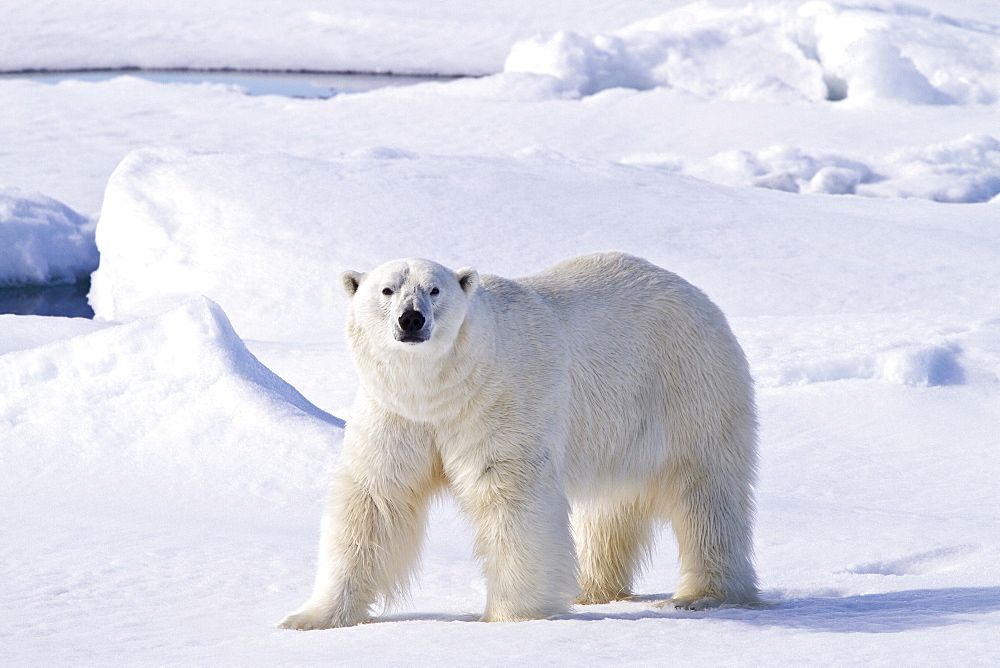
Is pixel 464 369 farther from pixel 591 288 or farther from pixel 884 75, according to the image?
pixel 884 75

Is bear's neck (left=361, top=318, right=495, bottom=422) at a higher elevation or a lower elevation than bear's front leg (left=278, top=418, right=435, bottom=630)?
higher

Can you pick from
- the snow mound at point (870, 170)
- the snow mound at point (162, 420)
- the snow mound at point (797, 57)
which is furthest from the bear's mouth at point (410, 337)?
the snow mound at point (797, 57)

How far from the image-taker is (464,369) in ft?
9.32

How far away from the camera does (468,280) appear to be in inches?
113

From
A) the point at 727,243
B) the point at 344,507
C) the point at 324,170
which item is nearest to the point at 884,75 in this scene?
the point at 727,243

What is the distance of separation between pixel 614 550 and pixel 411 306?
128 centimetres

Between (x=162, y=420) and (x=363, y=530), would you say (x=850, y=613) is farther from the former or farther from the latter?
(x=162, y=420)

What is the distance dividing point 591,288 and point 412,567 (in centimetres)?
95

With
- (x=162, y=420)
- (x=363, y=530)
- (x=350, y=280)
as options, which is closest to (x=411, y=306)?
(x=350, y=280)

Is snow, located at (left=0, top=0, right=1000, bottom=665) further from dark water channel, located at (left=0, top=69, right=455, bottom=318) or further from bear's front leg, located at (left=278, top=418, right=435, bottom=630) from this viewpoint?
dark water channel, located at (left=0, top=69, right=455, bottom=318)

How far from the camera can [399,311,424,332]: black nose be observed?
2658 millimetres

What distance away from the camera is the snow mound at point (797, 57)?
1261 cm

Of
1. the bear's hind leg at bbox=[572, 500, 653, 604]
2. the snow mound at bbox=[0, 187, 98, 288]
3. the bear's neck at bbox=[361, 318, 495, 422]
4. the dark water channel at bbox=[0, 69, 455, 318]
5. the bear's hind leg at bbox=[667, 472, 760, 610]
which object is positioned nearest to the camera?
the bear's neck at bbox=[361, 318, 495, 422]

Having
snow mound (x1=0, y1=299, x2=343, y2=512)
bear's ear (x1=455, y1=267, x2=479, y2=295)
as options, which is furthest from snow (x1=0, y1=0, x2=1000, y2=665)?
bear's ear (x1=455, y1=267, x2=479, y2=295)
